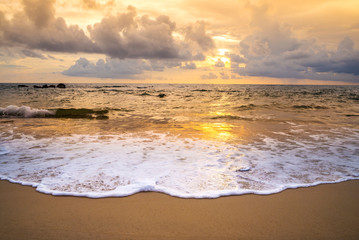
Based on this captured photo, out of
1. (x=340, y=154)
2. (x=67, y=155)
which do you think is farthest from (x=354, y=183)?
(x=67, y=155)

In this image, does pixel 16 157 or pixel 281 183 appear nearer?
pixel 281 183

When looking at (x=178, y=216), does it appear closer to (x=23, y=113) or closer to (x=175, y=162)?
(x=175, y=162)

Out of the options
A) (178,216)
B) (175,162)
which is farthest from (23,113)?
(178,216)

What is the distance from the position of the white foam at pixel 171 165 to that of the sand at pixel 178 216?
9.1 inches

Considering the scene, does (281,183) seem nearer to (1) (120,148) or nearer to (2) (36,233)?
(2) (36,233)

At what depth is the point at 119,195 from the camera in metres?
3.11

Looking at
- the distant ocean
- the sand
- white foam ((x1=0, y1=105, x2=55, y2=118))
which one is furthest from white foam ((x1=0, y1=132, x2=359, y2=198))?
white foam ((x1=0, y1=105, x2=55, y2=118))

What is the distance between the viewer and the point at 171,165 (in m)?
4.39

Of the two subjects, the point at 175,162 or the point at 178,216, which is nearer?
the point at 178,216

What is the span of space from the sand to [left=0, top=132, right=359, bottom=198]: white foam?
0.76 feet

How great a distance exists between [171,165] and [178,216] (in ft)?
5.90

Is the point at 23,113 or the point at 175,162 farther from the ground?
the point at 23,113

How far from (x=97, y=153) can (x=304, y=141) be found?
19.8 ft

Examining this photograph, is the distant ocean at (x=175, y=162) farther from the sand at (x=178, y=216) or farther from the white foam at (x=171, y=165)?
the sand at (x=178, y=216)
